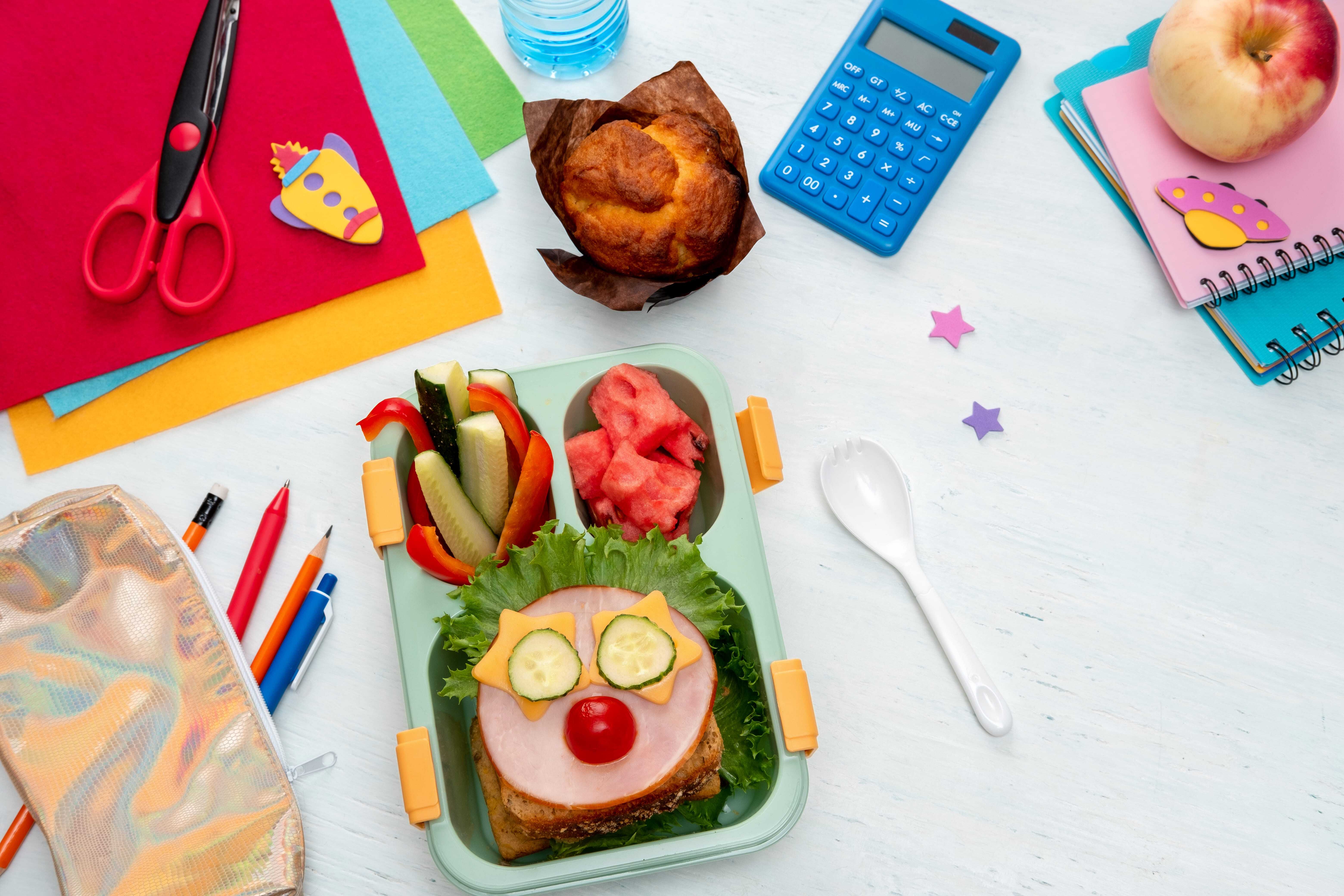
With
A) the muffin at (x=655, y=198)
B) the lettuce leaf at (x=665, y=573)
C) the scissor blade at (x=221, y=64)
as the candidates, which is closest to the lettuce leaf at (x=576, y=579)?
the lettuce leaf at (x=665, y=573)

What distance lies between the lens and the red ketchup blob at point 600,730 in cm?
78

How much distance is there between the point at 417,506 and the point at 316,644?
0.22 metres

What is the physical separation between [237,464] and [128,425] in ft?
0.47

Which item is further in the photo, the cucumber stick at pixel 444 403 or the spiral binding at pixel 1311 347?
the spiral binding at pixel 1311 347

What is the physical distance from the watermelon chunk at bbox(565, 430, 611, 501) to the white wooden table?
0.17 m

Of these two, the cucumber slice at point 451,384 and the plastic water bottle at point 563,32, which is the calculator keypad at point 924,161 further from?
the cucumber slice at point 451,384

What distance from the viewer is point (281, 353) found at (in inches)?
42.8

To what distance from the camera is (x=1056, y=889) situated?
3.37ft

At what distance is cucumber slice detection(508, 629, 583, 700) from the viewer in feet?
2.56

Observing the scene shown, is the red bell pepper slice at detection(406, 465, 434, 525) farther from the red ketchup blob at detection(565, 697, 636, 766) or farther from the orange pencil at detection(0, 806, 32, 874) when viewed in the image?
the orange pencil at detection(0, 806, 32, 874)

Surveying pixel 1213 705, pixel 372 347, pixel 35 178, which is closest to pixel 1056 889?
pixel 1213 705

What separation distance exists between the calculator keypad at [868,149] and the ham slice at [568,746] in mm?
597

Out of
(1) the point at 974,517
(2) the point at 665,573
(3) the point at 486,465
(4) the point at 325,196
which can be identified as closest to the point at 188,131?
(4) the point at 325,196

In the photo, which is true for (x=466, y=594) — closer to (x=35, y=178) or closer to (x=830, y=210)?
(x=830, y=210)
